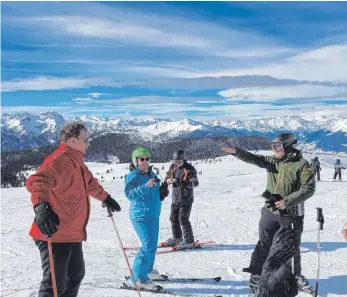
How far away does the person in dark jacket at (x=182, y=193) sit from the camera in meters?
7.47

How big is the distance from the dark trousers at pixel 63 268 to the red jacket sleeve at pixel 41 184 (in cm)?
53

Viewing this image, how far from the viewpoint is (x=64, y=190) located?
3.70 m

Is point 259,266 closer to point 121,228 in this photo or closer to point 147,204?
point 147,204

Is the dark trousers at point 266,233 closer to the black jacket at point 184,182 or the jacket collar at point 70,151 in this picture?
the jacket collar at point 70,151

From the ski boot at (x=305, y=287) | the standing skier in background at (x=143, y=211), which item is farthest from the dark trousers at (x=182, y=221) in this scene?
the ski boot at (x=305, y=287)

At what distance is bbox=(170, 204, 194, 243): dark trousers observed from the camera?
25.1 feet

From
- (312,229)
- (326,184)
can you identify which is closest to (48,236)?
(312,229)

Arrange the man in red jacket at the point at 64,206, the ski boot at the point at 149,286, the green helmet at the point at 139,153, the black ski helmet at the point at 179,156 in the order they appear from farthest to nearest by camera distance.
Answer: the black ski helmet at the point at 179,156 → the green helmet at the point at 139,153 → the ski boot at the point at 149,286 → the man in red jacket at the point at 64,206

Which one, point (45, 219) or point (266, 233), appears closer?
point (45, 219)

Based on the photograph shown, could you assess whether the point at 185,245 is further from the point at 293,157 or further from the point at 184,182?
the point at 293,157

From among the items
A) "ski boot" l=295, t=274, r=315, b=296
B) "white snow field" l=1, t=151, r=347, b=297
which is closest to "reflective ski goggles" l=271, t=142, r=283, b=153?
"ski boot" l=295, t=274, r=315, b=296

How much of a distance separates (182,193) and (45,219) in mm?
4500

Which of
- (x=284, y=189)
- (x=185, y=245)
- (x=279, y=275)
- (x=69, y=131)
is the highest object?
(x=69, y=131)

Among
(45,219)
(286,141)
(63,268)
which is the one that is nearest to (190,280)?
(286,141)
